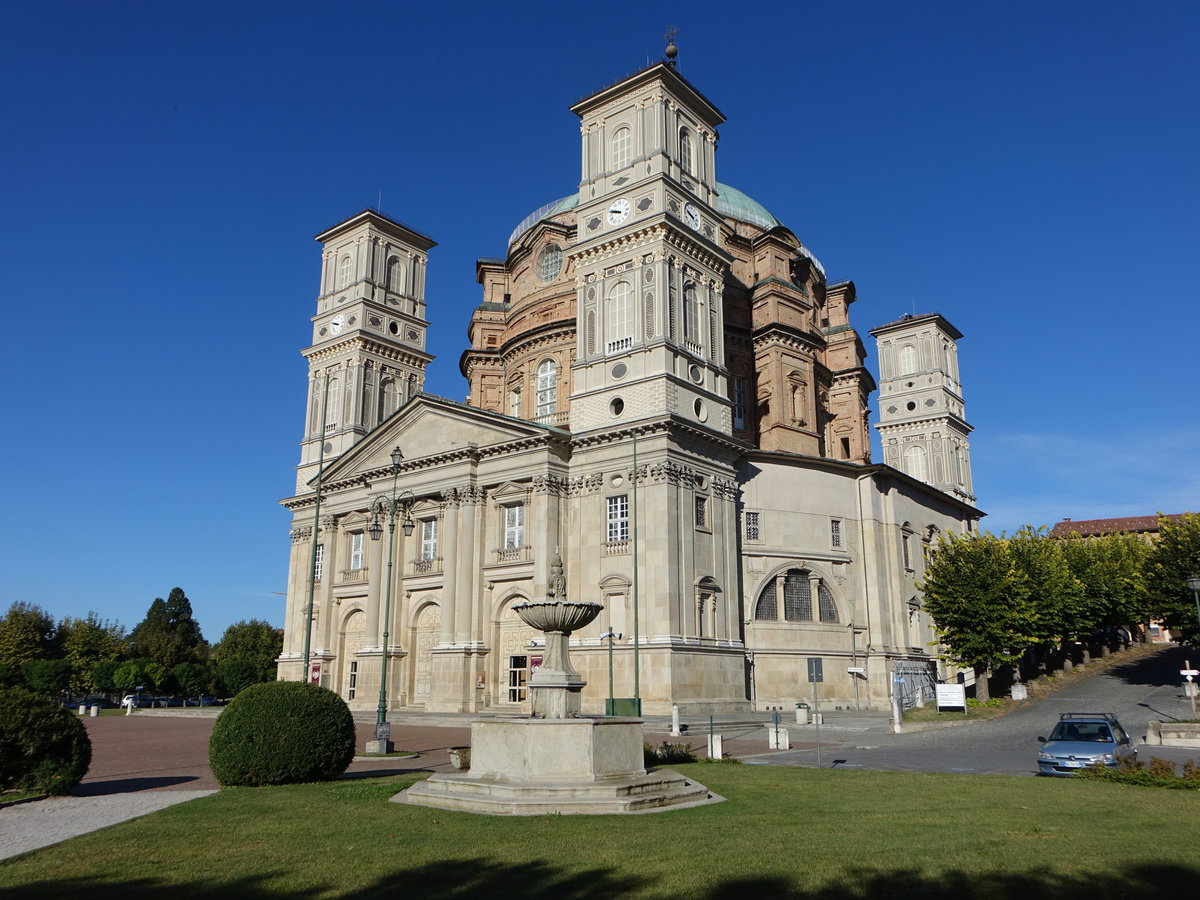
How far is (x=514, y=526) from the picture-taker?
42312 millimetres

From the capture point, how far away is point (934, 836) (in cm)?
1099

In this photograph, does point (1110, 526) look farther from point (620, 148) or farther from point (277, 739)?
point (277, 739)

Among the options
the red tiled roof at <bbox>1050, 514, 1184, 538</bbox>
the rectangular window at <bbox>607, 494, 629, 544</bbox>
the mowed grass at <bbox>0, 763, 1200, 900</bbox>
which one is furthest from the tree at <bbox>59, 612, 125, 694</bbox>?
the red tiled roof at <bbox>1050, 514, 1184, 538</bbox>

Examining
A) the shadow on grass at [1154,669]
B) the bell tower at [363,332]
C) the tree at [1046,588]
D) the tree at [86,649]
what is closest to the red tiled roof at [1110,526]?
the shadow on grass at [1154,669]

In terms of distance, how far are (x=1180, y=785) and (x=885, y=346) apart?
62344 mm

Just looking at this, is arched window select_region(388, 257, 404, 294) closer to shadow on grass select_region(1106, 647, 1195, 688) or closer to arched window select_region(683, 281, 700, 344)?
arched window select_region(683, 281, 700, 344)

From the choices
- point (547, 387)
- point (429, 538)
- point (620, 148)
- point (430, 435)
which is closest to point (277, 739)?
point (429, 538)

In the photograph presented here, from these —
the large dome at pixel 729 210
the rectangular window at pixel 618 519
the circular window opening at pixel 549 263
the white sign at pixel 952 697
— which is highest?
the large dome at pixel 729 210

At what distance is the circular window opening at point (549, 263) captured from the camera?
5272 centimetres

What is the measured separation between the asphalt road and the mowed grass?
24.9ft

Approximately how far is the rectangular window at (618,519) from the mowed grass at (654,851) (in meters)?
24.4

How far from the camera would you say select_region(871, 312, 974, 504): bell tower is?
70.6 metres

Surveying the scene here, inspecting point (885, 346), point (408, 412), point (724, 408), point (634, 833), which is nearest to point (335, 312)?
point (408, 412)

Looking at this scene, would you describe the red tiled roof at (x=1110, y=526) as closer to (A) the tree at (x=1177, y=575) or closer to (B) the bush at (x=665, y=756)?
(A) the tree at (x=1177, y=575)
